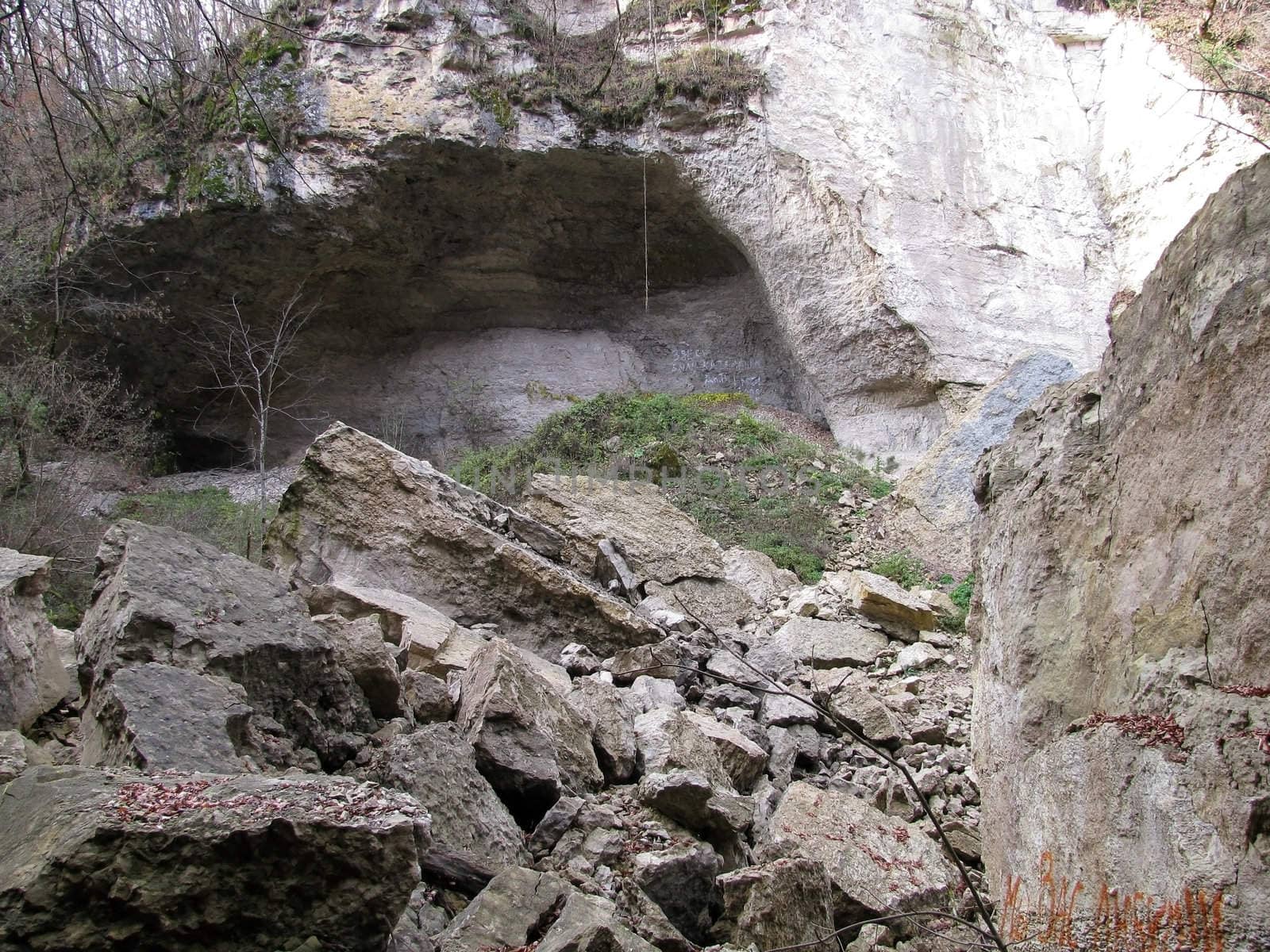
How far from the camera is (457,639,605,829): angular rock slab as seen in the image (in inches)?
121

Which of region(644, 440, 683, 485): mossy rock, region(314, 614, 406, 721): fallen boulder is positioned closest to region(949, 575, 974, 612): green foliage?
region(644, 440, 683, 485): mossy rock

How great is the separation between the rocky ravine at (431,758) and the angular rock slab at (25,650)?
0.06 feet

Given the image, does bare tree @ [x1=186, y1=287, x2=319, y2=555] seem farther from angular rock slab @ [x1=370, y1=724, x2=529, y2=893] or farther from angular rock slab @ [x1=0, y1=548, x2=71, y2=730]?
angular rock slab @ [x1=370, y1=724, x2=529, y2=893]

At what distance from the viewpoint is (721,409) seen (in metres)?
13.5

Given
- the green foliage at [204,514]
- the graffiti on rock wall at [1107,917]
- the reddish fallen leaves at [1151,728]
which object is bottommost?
the green foliage at [204,514]

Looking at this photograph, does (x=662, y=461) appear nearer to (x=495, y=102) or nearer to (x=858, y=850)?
(x=495, y=102)

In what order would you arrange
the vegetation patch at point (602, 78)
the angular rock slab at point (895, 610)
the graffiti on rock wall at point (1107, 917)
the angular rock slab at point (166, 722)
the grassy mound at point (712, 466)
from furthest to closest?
the vegetation patch at point (602, 78), the grassy mound at point (712, 466), the angular rock slab at point (895, 610), the angular rock slab at point (166, 722), the graffiti on rock wall at point (1107, 917)

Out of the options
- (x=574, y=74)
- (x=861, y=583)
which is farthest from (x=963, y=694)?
(x=574, y=74)

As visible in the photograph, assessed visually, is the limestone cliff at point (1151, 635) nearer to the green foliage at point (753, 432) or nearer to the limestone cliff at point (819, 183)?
the green foliage at point (753, 432)

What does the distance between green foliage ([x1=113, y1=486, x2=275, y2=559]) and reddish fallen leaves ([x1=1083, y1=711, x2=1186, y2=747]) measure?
734 cm

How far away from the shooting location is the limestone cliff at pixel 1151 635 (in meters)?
1.70

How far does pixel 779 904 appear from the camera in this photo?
2.38 metres

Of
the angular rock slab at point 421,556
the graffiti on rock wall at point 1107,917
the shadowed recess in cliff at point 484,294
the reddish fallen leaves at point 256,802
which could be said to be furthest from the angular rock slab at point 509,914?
the shadowed recess in cliff at point 484,294

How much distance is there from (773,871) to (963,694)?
316 cm
